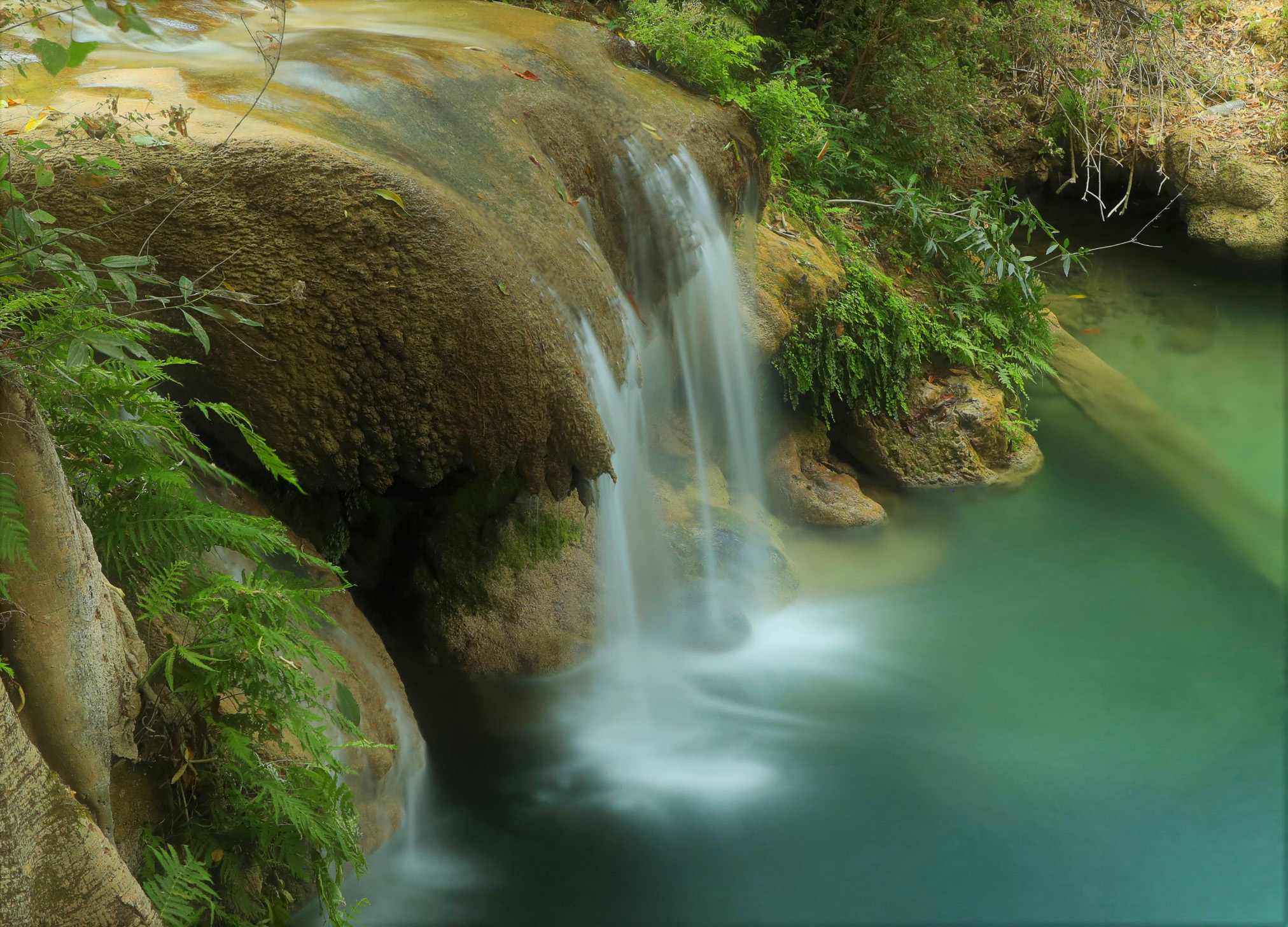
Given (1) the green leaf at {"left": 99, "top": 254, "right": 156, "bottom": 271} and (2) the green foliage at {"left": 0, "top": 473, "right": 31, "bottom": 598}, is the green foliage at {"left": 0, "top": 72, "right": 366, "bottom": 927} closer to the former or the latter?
(1) the green leaf at {"left": 99, "top": 254, "right": 156, "bottom": 271}

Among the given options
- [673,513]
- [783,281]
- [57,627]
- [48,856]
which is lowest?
[673,513]

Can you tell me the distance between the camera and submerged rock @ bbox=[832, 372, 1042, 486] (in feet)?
24.7

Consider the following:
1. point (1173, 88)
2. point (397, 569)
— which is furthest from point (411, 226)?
point (1173, 88)

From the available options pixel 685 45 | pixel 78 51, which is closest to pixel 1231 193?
pixel 685 45

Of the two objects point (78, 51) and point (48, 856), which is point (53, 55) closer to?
point (78, 51)

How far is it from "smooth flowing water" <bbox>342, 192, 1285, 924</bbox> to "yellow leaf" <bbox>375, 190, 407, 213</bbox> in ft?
4.57

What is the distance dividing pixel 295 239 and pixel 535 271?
1.03 meters

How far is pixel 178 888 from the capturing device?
255cm

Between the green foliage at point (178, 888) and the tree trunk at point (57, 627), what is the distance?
0.66 ft

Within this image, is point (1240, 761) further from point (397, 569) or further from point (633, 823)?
point (397, 569)

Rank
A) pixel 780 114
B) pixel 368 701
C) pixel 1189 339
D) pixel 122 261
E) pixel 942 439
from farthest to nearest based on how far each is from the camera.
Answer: pixel 1189 339 → pixel 942 439 → pixel 780 114 → pixel 368 701 → pixel 122 261

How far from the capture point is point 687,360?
6277 mm

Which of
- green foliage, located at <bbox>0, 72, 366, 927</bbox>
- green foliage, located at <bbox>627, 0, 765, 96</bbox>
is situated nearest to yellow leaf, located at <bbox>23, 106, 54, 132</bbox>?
green foliage, located at <bbox>0, 72, 366, 927</bbox>

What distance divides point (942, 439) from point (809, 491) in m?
1.34
